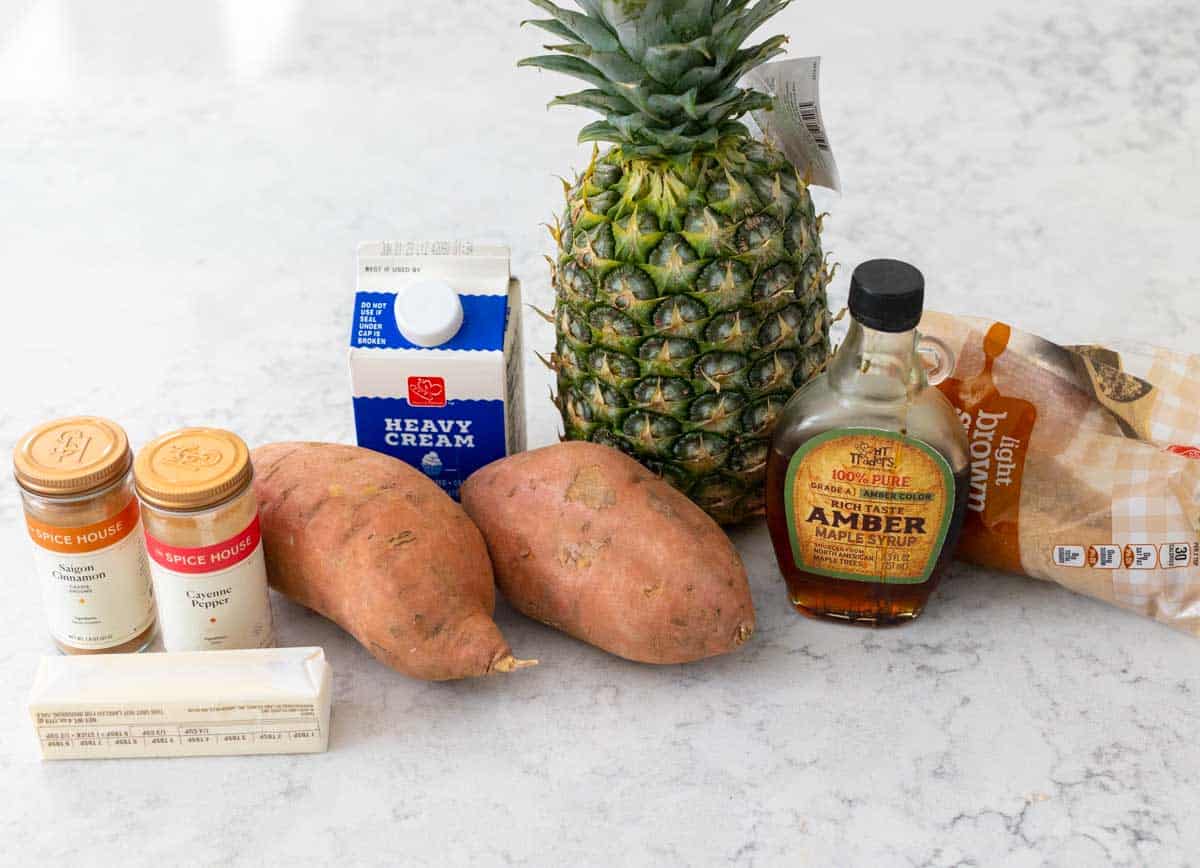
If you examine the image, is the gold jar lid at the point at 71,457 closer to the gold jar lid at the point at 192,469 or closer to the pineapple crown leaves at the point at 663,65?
the gold jar lid at the point at 192,469

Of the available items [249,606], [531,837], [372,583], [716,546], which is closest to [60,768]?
[249,606]

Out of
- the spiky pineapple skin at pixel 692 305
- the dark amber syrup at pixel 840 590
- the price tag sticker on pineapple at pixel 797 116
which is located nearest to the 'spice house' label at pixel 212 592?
the spiky pineapple skin at pixel 692 305

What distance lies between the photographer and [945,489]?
154cm

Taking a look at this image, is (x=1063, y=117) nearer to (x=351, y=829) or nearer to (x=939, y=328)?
(x=939, y=328)

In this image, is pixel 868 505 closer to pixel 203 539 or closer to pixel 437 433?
pixel 437 433

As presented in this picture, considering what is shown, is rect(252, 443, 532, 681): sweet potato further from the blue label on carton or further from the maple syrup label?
the maple syrup label

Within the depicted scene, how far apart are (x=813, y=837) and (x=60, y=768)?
71cm

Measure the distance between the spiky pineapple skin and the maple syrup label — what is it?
12 cm

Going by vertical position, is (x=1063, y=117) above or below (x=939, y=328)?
above

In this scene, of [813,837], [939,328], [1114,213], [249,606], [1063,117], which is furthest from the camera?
[1063,117]

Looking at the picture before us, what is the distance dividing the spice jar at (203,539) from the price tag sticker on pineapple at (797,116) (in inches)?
25.8

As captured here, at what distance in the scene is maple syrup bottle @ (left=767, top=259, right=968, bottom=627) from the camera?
1504 millimetres

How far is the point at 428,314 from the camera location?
5.41 feet

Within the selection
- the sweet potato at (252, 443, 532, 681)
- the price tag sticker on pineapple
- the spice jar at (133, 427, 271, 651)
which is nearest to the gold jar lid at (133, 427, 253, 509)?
the spice jar at (133, 427, 271, 651)
